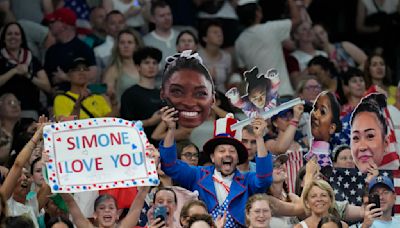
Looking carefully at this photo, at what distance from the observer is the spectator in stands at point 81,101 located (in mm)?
16969

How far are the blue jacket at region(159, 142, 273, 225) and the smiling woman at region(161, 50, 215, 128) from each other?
0.58 meters

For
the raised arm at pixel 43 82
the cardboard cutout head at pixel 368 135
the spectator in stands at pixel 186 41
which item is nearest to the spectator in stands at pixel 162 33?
the spectator in stands at pixel 186 41

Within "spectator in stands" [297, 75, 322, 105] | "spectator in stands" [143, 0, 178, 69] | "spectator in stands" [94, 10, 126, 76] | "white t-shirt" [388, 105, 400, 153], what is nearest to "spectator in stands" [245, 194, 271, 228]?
"white t-shirt" [388, 105, 400, 153]

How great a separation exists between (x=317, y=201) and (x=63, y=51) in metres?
5.04

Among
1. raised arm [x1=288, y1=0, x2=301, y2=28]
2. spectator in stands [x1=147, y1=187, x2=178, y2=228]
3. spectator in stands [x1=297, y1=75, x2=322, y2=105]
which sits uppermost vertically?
raised arm [x1=288, y1=0, x2=301, y2=28]

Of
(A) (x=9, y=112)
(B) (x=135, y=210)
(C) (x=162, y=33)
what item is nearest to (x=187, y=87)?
(B) (x=135, y=210)

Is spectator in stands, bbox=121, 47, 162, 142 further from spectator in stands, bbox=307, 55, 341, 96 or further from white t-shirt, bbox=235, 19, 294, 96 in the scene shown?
spectator in stands, bbox=307, 55, 341, 96

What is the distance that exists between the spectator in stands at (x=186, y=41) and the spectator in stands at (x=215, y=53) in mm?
620

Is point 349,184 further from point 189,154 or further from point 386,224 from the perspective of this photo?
point 189,154

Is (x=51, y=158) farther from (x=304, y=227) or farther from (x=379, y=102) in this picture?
(x=379, y=102)

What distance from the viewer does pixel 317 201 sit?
1426 centimetres

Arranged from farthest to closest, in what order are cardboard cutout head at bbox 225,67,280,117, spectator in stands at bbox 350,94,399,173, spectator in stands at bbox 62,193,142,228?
spectator in stands at bbox 350,94,399,173, cardboard cutout head at bbox 225,67,280,117, spectator in stands at bbox 62,193,142,228

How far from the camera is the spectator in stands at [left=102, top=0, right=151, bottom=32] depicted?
1970 centimetres

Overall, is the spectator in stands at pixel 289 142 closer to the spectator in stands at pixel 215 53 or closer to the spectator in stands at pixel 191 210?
the spectator in stands at pixel 191 210
